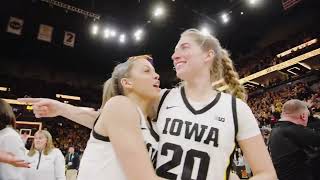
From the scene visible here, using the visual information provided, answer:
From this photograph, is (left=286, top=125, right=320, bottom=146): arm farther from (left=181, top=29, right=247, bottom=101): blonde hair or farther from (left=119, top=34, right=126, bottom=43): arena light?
(left=119, top=34, right=126, bottom=43): arena light

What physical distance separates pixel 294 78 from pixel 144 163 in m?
15.2

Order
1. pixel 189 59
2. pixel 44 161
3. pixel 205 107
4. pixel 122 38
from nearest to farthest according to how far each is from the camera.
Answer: pixel 205 107 < pixel 189 59 < pixel 44 161 < pixel 122 38

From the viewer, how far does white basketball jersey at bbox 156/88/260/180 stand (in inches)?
68.6

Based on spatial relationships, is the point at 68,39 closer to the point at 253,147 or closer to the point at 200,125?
the point at 200,125

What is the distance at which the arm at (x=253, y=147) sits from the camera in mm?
1733

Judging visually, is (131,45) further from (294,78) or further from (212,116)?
(212,116)

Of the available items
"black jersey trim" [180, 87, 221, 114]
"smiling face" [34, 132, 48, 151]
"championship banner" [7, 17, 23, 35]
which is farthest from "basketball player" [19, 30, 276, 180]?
"championship banner" [7, 17, 23, 35]

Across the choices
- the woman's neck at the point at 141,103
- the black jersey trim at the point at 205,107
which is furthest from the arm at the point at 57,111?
the black jersey trim at the point at 205,107

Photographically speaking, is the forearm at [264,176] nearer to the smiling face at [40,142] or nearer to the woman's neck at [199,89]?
the woman's neck at [199,89]

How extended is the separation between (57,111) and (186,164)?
880mm

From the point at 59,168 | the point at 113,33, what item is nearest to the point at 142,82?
the point at 59,168

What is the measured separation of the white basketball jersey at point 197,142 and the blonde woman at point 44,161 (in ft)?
8.97

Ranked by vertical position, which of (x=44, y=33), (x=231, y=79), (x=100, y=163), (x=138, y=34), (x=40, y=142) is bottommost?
(x=40, y=142)

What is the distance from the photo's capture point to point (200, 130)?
5.91ft
